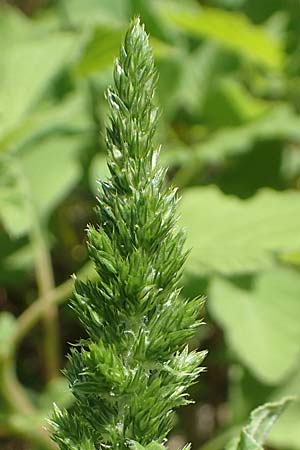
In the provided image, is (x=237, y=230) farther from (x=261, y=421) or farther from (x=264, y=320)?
(x=261, y=421)

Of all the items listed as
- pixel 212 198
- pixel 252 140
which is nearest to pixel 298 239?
pixel 212 198

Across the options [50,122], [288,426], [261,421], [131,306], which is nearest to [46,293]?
[50,122]

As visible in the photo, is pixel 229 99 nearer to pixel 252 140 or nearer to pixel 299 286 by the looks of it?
pixel 252 140

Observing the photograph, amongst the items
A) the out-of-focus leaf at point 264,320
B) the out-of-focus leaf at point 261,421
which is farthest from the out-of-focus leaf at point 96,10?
the out-of-focus leaf at point 261,421

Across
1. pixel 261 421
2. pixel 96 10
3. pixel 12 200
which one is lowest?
pixel 261 421

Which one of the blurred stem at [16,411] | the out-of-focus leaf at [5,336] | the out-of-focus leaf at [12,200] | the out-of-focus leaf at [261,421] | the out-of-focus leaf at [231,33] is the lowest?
the out-of-focus leaf at [261,421]

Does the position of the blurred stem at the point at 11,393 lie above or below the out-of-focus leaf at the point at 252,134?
below

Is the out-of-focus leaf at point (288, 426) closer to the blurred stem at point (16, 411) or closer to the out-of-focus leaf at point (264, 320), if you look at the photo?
the out-of-focus leaf at point (264, 320)
